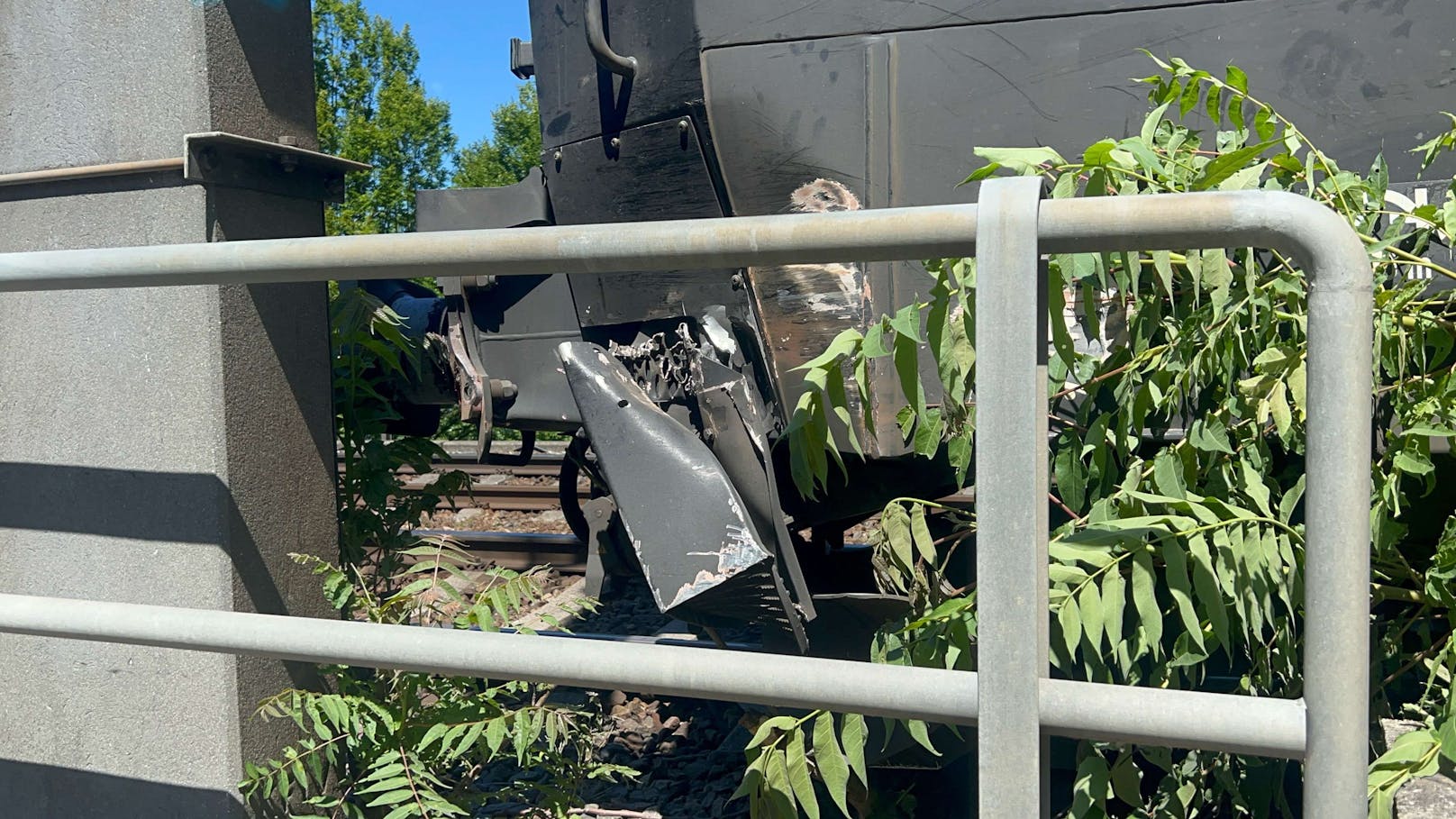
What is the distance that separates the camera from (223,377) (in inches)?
88.0

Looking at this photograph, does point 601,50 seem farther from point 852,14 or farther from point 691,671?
point 691,671

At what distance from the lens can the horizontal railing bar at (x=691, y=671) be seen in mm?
1068

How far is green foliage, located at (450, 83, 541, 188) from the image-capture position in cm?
6356

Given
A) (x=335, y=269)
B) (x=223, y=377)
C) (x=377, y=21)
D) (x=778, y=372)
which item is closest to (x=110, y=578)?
(x=223, y=377)

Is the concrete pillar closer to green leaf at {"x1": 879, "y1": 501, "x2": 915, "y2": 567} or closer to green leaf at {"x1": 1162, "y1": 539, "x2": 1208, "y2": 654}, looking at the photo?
green leaf at {"x1": 879, "y1": 501, "x2": 915, "y2": 567}

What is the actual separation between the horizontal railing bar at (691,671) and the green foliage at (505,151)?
62.5 metres

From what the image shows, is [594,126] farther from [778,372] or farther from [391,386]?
[391,386]

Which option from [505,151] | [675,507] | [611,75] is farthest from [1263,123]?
[505,151]

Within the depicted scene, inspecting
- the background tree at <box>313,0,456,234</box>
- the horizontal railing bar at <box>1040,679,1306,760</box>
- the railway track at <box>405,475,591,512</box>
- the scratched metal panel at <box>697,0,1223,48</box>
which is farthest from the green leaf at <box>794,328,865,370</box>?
the background tree at <box>313,0,456,234</box>

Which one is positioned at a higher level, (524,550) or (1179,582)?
(1179,582)

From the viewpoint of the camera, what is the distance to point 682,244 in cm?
129

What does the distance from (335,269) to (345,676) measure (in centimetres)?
130

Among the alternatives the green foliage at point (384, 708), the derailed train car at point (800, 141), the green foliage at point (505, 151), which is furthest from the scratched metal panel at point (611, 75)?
the green foliage at point (505, 151)

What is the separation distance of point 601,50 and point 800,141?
2.26 ft
